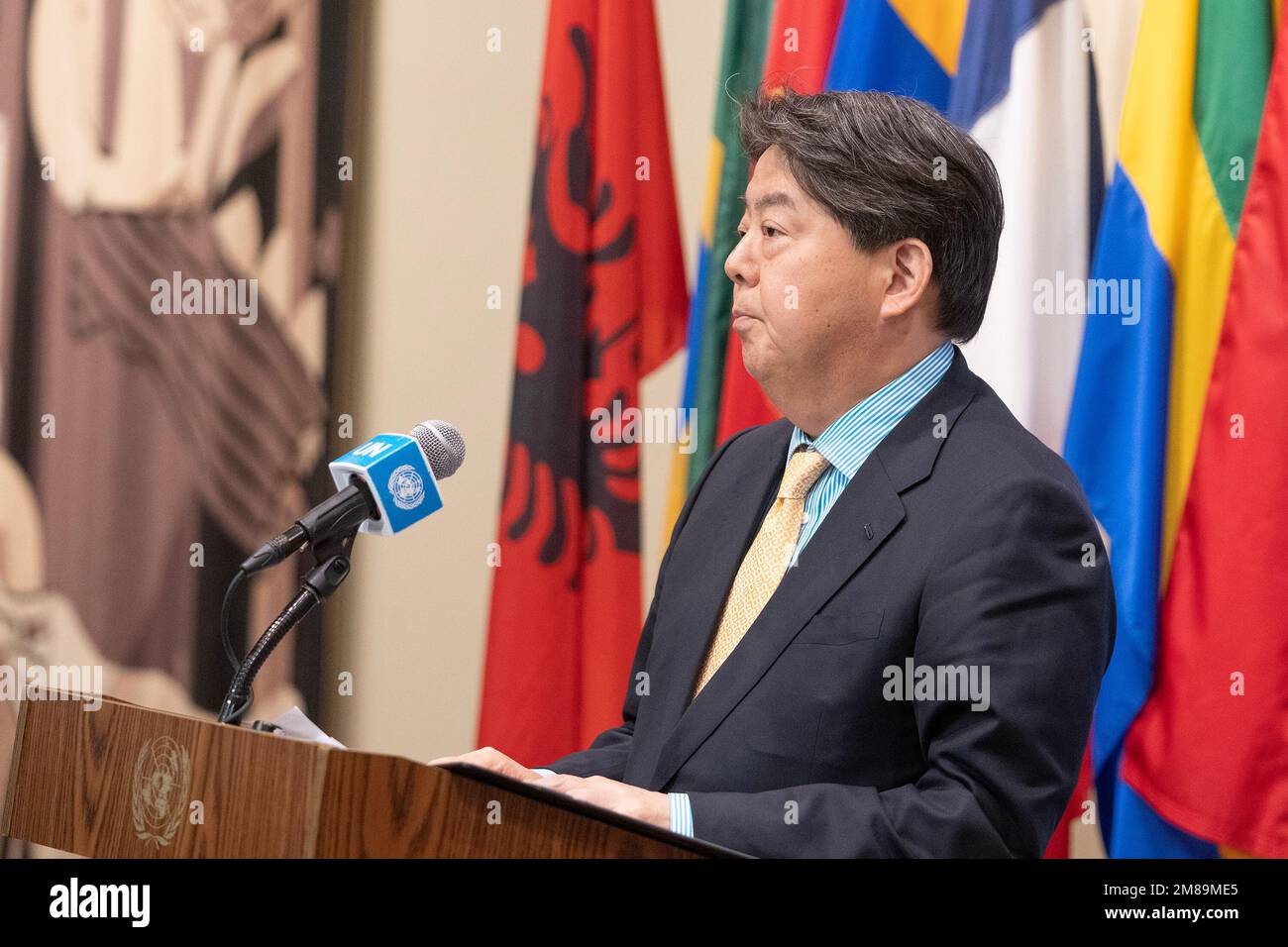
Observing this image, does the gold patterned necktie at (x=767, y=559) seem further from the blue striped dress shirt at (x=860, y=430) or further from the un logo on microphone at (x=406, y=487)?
the un logo on microphone at (x=406, y=487)

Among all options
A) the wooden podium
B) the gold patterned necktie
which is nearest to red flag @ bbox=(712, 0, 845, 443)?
the gold patterned necktie

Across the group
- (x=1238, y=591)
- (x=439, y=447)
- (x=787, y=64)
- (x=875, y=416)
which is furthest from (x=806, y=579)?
(x=787, y=64)

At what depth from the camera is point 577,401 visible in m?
2.90

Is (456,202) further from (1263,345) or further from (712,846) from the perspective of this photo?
(712,846)

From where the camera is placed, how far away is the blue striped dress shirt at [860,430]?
184 centimetres

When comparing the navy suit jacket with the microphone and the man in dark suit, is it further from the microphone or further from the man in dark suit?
the microphone

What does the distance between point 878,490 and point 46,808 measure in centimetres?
109

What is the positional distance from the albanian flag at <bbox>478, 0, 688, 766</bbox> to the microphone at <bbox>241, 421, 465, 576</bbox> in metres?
1.34

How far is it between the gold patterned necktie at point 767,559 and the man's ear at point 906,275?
0.24 m

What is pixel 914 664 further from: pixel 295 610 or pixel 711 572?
pixel 295 610

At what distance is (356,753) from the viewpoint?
109 centimetres

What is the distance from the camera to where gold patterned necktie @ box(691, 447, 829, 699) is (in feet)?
5.93

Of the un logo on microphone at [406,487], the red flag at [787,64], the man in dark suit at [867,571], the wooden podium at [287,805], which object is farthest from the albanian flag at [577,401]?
the wooden podium at [287,805]
